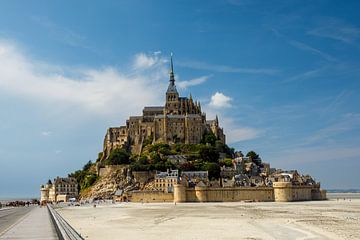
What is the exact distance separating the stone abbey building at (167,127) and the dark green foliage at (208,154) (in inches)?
378

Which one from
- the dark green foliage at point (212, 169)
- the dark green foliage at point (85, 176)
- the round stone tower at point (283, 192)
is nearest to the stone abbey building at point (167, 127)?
the dark green foliage at point (85, 176)

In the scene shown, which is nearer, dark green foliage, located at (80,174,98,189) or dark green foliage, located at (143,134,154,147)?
dark green foliage, located at (80,174,98,189)

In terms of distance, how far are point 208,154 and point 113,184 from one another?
19.9m

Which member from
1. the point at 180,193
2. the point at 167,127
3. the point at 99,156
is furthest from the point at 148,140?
the point at 180,193

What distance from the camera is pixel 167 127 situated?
326 feet

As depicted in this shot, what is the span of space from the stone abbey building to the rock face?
14.1 m

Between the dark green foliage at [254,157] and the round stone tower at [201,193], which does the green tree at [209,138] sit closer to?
the dark green foliage at [254,157]

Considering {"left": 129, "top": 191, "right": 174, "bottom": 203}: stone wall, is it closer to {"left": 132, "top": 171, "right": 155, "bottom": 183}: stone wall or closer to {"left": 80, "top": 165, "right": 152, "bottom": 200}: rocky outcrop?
{"left": 80, "top": 165, "right": 152, "bottom": 200}: rocky outcrop

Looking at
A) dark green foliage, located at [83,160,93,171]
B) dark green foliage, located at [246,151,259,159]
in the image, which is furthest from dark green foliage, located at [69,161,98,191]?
dark green foliage, located at [246,151,259,159]

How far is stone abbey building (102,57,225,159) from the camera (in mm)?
99125

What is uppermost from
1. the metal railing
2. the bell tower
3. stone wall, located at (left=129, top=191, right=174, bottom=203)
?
the bell tower

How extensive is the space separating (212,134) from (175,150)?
36.3ft

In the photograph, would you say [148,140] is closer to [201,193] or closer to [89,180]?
[89,180]

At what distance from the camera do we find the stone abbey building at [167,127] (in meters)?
99.1
